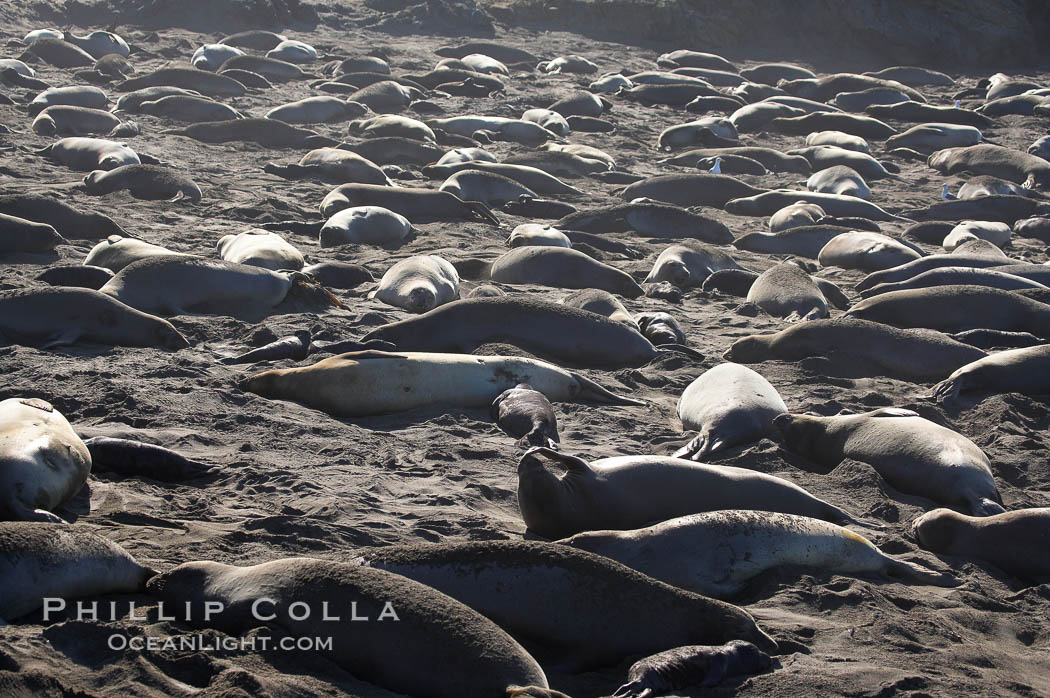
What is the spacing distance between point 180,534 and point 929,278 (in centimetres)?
546

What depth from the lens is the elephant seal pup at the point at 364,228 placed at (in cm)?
779

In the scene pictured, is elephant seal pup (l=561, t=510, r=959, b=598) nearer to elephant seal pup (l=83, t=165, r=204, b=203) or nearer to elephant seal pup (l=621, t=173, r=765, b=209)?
elephant seal pup (l=83, t=165, r=204, b=203)

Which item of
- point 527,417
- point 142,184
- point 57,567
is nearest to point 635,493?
point 527,417

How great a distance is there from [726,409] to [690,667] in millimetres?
2146

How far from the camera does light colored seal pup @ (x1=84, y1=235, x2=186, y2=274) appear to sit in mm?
6504

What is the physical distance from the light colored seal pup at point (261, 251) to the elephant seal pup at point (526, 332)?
4.67 feet

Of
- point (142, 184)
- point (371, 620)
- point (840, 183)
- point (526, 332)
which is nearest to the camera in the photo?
point (371, 620)

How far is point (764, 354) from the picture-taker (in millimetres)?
5891

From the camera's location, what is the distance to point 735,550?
11.2 ft

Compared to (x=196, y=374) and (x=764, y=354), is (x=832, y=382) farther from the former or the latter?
(x=196, y=374)

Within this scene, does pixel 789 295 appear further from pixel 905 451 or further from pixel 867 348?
pixel 905 451

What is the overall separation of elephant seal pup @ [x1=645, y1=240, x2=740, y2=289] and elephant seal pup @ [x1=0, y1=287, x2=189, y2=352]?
3438 mm

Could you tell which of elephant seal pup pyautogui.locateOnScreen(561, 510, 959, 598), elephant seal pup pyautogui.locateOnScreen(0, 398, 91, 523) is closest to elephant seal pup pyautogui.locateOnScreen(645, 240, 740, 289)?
elephant seal pup pyautogui.locateOnScreen(561, 510, 959, 598)

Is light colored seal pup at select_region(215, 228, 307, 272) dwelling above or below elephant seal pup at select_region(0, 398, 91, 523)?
below
